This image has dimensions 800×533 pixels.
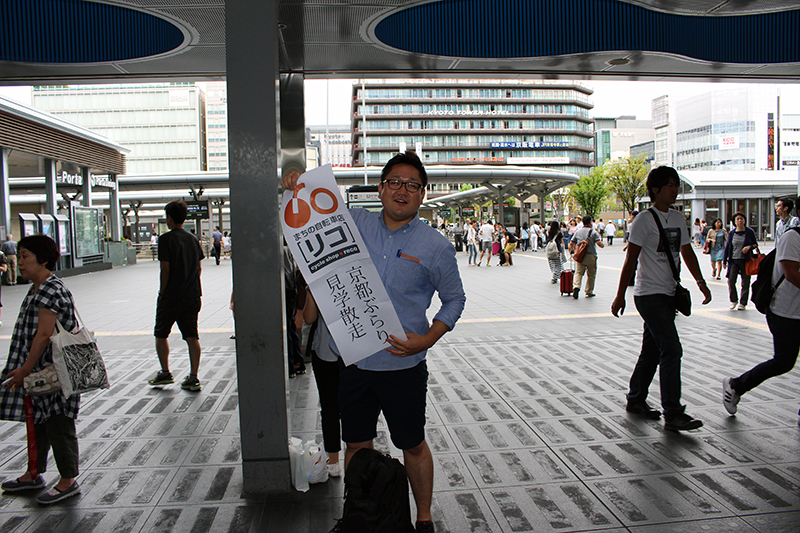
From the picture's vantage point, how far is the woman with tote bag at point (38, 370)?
3283 mm

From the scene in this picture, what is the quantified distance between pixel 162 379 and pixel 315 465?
9.71 feet

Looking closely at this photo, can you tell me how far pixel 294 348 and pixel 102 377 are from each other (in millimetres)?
2796

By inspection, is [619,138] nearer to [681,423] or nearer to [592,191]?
[592,191]

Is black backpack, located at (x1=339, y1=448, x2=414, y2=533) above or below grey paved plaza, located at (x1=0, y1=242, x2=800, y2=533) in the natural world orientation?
above

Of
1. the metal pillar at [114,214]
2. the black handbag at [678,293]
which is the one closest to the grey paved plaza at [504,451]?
the black handbag at [678,293]

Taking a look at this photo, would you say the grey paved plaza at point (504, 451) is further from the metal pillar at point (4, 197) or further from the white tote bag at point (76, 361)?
the metal pillar at point (4, 197)

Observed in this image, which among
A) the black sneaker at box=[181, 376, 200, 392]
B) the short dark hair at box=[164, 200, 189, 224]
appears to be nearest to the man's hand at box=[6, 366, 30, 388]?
the black sneaker at box=[181, 376, 200, 392]

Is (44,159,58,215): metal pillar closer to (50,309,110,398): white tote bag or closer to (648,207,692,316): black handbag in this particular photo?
(50,309,110,398): white tote bag

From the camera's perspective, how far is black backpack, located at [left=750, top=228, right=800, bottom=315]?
423cm

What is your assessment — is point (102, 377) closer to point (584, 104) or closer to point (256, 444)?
point (256, 444)

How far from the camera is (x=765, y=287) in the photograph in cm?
425

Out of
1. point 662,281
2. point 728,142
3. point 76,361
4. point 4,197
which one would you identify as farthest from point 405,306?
point 728,142

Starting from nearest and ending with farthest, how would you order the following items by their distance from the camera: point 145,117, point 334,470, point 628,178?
point 334,470, point 628,178, point 145,117

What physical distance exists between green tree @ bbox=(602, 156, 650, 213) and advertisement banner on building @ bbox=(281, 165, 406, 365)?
53613 millimetres
